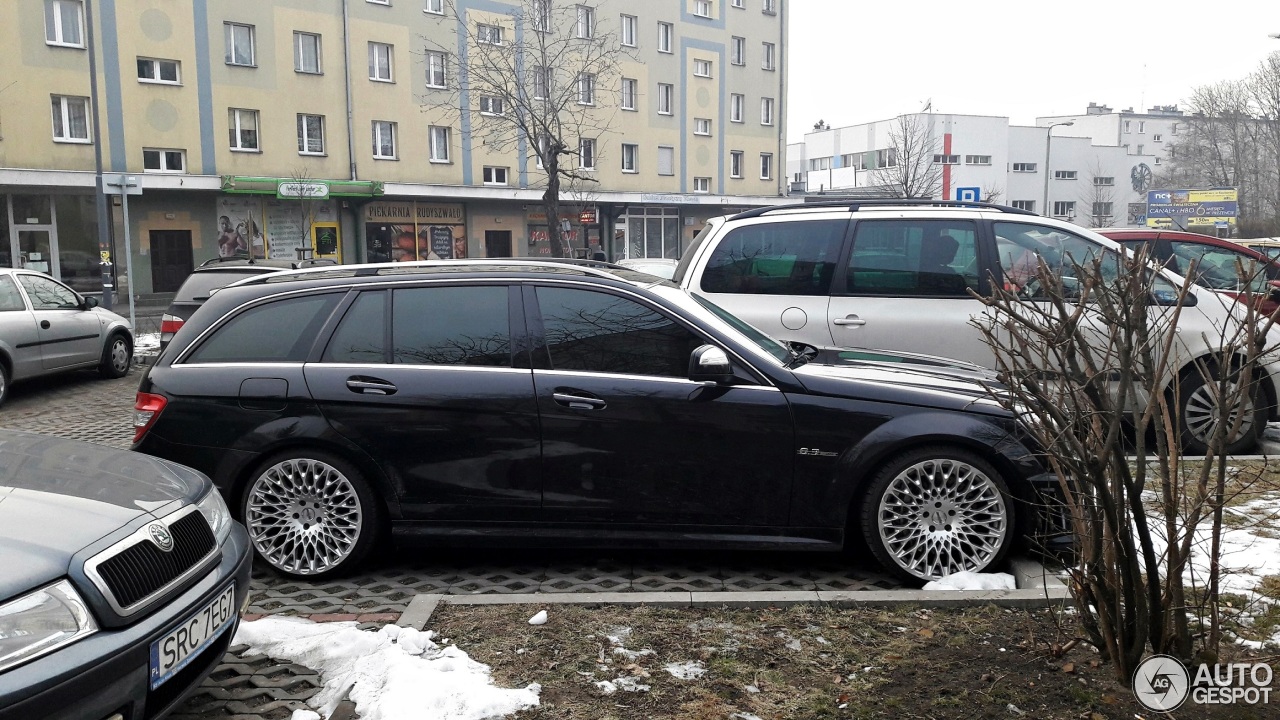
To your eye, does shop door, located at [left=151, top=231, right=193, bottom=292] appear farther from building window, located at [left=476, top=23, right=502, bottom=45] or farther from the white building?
the white building

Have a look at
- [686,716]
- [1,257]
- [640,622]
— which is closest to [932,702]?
[686,716]

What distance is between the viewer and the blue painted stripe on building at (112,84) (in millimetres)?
30266

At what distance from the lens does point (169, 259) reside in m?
32.6

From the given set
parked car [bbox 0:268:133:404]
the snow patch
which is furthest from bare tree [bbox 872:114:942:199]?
the snow patch

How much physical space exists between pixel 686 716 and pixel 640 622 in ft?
2.70

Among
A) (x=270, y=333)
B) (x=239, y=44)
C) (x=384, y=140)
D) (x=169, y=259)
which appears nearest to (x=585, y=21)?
(x=384, y=140)

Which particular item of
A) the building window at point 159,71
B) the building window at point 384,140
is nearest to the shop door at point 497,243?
the building window at point 384,140

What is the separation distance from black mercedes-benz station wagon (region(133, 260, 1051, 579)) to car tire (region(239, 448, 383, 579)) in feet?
0.04

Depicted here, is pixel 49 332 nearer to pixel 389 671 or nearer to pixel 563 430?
pixel 563 430

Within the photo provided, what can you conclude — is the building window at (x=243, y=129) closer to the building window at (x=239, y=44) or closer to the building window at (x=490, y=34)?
the building window at (x=239, y=44)

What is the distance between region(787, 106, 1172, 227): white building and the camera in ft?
245

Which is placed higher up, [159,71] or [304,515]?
[159,71]

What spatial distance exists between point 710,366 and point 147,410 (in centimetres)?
304

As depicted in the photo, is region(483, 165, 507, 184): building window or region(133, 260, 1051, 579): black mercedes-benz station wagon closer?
region(133, 260, 1051, 579): black mercedes-benz station wagon
